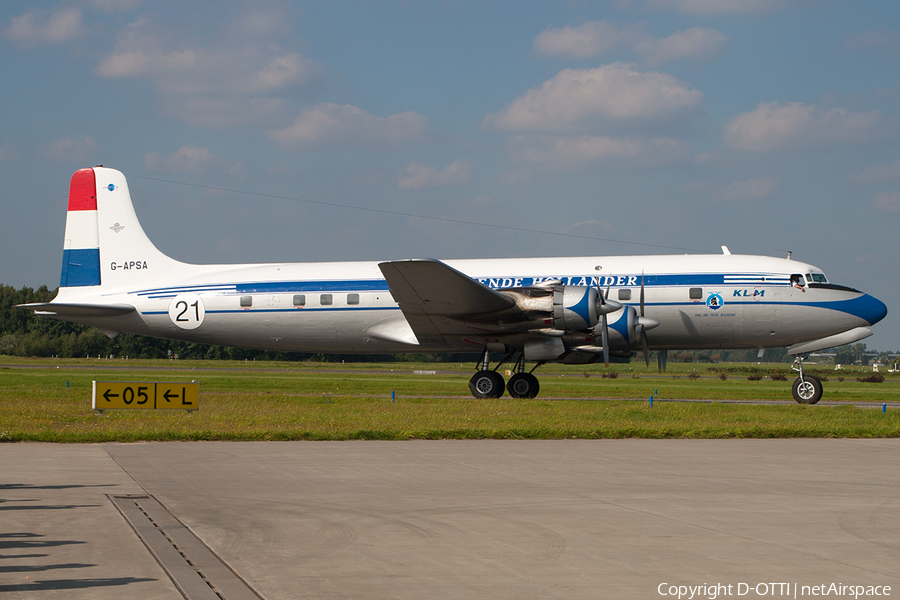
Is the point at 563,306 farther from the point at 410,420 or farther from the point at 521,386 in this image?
the point at 410,420

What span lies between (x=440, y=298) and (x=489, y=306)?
1379mm

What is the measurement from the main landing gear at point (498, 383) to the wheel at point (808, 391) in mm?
8097

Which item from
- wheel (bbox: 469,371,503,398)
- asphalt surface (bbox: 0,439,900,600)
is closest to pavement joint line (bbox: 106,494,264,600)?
asphalt surface (bbox: 0,439,900,600)

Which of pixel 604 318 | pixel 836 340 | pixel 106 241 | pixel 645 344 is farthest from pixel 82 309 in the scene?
pixel 836 340

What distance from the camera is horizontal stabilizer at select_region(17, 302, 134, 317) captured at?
2622cm

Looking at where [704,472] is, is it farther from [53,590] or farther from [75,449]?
[75,449]

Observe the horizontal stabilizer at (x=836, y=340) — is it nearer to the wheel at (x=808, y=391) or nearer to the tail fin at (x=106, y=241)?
the wheel at (x=808, y=391)

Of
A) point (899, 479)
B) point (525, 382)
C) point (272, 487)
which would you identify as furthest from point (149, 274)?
point (899, 479)

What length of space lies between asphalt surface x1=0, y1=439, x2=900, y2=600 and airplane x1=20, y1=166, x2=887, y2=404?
1013 cm

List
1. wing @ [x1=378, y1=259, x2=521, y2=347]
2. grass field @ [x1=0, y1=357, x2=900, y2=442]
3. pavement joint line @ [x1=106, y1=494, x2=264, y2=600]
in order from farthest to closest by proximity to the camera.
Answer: wing @ [x1=378, y1=259, x2=521, y2=347] → grass field @ [x1=0, y1=357, x2=900, y2=442] → pavement joint line @ [x1=106, y1=494, x2=264, y2=600]

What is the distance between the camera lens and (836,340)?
24.6 m

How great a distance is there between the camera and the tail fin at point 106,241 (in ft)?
92.4

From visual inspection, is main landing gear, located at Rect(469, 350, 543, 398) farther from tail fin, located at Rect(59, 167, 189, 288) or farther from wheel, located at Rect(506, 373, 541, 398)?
tail fin, located at Rect(59, 167, 189, 288)

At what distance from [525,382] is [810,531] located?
59.7ft
